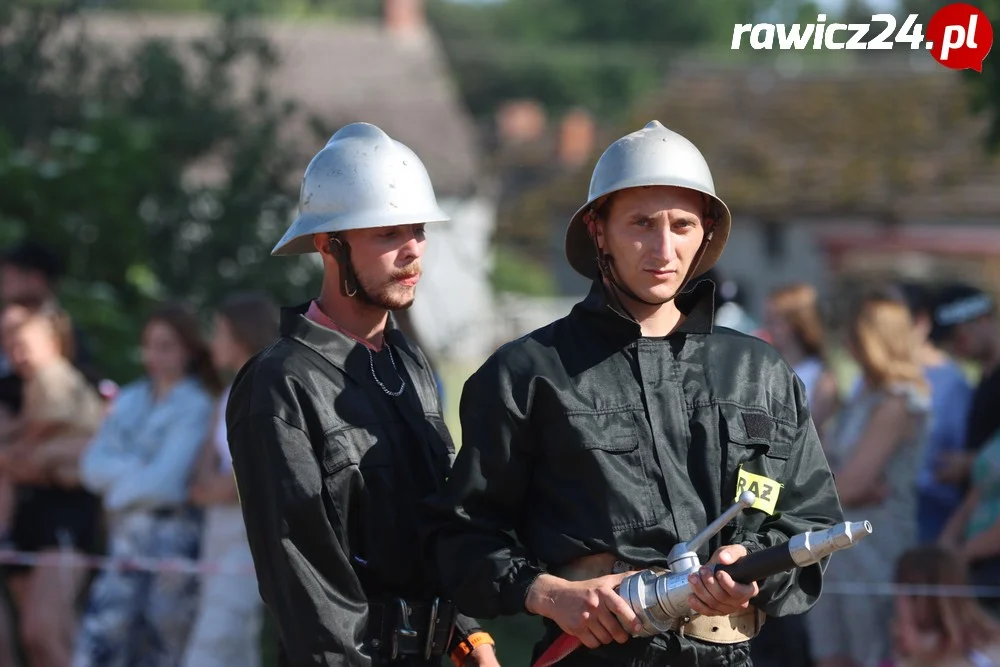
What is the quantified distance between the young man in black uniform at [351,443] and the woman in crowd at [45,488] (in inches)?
149

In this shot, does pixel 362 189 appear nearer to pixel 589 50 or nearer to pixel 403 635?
pixel 403 635

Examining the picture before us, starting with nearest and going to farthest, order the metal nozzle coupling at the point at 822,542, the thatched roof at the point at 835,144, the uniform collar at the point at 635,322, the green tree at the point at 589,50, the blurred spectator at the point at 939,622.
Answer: the metal nozzle coupling at the point at 822,542, the uniform collar at the point at 635,322, the blurred spectator at the point at 939,622, the thatched roof at the point at 835,144, the green tree at the point at 589,50

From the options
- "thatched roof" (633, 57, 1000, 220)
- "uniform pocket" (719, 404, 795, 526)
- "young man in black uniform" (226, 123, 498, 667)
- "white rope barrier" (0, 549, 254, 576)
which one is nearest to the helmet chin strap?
"young man in black uniform" (226, 123, 498, 667)

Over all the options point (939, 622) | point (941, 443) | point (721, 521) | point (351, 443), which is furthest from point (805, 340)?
point (721, 521)

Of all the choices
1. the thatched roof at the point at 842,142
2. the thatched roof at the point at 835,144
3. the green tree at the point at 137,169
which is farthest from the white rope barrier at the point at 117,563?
the thatched roof at the point at 842,142

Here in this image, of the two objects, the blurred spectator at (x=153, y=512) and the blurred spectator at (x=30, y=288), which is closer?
the blurred spectator at (x=153, y=512)

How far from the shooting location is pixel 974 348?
802 cm

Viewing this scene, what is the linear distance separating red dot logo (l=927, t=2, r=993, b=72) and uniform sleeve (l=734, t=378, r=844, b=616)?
3.77 m

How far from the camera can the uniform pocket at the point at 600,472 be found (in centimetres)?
349

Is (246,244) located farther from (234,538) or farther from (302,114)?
(234,538)

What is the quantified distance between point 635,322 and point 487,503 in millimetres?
569

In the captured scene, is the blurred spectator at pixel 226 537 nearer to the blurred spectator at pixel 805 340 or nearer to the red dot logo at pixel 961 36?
the blurred spectator at pixel 805 340

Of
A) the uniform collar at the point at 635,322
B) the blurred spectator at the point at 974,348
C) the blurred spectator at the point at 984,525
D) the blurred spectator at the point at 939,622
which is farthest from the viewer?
the blurred spectator at the point at 974,348

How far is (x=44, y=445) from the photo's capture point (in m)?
7.48
